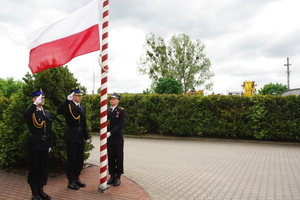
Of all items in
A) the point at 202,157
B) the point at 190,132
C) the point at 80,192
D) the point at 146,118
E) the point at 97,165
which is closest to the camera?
the point at 80,192

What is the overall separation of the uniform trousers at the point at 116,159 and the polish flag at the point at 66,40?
216cm

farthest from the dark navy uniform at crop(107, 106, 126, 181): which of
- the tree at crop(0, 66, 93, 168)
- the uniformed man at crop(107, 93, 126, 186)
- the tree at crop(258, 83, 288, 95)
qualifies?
the tree at crop(258, 83, 288, 95)

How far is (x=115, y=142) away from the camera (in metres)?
5.39

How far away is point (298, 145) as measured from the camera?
39.9ft

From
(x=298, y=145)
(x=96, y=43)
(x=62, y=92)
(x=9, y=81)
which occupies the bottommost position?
(x=298, y=145)

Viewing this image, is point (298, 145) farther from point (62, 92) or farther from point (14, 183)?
point (14, 183)

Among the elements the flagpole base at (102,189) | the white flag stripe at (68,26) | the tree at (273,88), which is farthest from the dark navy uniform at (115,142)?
the tree at (273,88)

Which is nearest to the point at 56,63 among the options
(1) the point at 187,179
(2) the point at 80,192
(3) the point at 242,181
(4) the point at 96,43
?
(4) the point at 96,43

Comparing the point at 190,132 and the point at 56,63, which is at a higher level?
the point at 56,63

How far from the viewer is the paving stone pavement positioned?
4934 millimetres

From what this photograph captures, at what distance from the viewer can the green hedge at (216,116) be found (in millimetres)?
12734

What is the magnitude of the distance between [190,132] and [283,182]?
28.1ft

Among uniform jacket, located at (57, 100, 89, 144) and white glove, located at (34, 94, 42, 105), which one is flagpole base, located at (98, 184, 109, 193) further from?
white glove, located at (34, 94, 42, 105)

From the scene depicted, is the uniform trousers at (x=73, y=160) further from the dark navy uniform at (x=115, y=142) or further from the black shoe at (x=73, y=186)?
the dark navy uniform at (x=115, y=142)
